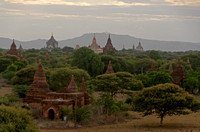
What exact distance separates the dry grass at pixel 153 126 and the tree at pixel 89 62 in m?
29.1

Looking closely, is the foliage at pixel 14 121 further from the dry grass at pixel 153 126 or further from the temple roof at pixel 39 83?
the temple roof at pixel 39 83

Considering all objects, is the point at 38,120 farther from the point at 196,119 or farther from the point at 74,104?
the point at 196,119

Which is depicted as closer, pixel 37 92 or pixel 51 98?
pixel 51 98

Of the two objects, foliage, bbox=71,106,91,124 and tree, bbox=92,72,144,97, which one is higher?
tree, bbox=92,72,144,97

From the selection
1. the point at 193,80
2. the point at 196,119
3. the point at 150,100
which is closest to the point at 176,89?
the point at 150,100

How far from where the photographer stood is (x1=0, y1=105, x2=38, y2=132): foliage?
18.2m

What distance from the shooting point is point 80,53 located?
63281 mm

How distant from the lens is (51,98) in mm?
31625

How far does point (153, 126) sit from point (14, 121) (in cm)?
1236

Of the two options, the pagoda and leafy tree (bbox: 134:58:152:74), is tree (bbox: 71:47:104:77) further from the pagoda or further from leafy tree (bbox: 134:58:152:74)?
the pagoda

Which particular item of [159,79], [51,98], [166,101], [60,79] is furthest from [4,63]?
[166,101]

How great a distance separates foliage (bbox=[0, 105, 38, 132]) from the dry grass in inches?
288

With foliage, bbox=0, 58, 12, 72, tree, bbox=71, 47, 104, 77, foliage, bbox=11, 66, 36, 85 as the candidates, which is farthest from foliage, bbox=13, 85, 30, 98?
foliage, bbox=0, 58, 12, 72

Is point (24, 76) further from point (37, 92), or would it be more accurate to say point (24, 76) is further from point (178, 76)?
point (178, 76)
